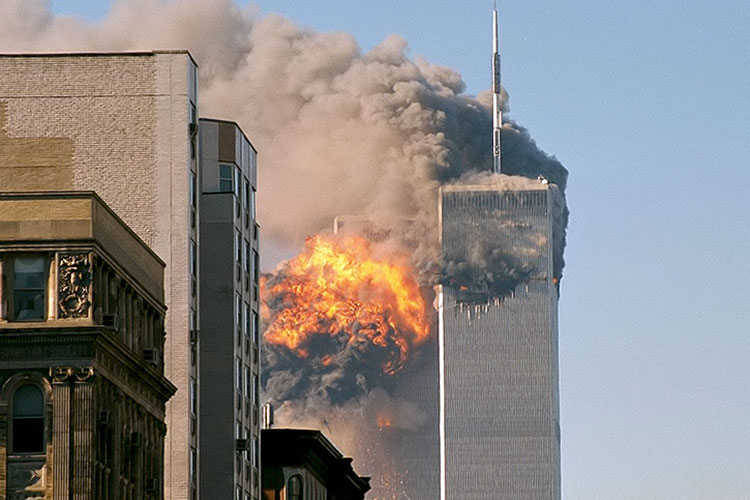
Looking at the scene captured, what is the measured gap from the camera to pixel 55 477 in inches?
2884

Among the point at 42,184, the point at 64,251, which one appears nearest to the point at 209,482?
the point at 42,184

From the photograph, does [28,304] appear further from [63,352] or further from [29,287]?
[63,352]

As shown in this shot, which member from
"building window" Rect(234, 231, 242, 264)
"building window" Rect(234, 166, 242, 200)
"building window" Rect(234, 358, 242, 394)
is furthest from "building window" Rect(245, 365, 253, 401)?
"building window" Rect(234, 166, 242, 200)

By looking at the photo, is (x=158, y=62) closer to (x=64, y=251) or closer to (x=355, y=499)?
(x=64, y=251)

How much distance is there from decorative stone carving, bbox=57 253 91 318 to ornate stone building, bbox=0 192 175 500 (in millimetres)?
30

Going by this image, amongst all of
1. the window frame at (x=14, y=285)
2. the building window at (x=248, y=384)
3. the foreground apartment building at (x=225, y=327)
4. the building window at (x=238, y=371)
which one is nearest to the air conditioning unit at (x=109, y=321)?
the window frame at (x=14, y=285)

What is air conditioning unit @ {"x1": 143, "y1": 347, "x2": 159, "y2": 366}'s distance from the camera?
8319 centimetres

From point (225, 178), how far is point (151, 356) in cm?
2877

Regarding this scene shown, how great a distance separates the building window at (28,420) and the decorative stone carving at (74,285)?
8.34 ft

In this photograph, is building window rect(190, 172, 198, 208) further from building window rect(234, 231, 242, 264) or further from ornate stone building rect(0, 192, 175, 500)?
ornate stone building rect(0, 192, 175, 500)

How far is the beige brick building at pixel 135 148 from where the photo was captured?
100250 mm

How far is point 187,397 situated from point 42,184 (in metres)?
10.5

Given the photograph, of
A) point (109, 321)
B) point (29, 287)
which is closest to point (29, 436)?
point (109, 321)

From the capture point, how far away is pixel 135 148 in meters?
102
